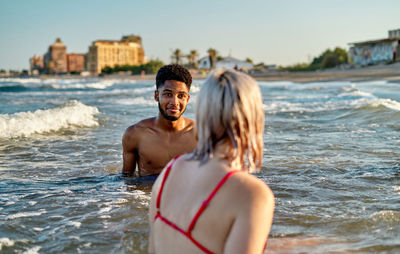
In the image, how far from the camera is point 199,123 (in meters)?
1.79

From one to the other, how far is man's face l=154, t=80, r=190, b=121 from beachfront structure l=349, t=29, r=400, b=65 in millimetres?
54105

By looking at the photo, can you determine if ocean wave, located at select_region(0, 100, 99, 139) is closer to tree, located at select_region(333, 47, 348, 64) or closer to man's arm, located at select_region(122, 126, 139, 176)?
man's arm, located at select_region(122, 126, 139, 176)

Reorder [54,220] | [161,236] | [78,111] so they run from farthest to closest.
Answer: [78,111] → [54,220] → [161,236]

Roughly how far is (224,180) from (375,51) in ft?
205

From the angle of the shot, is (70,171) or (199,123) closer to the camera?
(199,123)

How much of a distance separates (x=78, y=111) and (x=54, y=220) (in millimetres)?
11540

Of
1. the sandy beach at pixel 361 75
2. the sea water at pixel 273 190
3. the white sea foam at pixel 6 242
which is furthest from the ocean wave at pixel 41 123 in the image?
the sandy beach at pixel 361 75

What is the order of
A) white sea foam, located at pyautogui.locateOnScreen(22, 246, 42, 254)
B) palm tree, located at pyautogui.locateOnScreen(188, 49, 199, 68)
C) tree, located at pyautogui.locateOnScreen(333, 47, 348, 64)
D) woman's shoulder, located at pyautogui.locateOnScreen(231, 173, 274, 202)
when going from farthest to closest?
palm tree, located at pyautogui.locateOnScreen(188, 49, 199, 68) → tree, located at pyautogui.locateOnScreen(333, 47, 348, 64) → white sea foam, located at pyautogui.locateOnScreen(22, 246, 42, 254) → woman's shoulder, located at pyautogui.locateOnScreen(231, 173, 274, 202)

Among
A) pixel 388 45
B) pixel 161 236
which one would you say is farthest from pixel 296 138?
pixel 388 45

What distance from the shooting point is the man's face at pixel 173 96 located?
4418mm

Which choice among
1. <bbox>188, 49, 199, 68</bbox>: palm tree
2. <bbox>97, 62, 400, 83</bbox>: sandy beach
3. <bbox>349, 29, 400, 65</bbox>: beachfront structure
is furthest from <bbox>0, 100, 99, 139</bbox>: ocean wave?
<bbox>188, 49, 199, 68</bbox>: palm tree

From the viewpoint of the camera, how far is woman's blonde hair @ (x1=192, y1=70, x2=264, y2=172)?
1.74 metres

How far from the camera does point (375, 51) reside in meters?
59.5

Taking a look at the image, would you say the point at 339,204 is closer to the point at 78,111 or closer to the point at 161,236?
the point at 161,236
